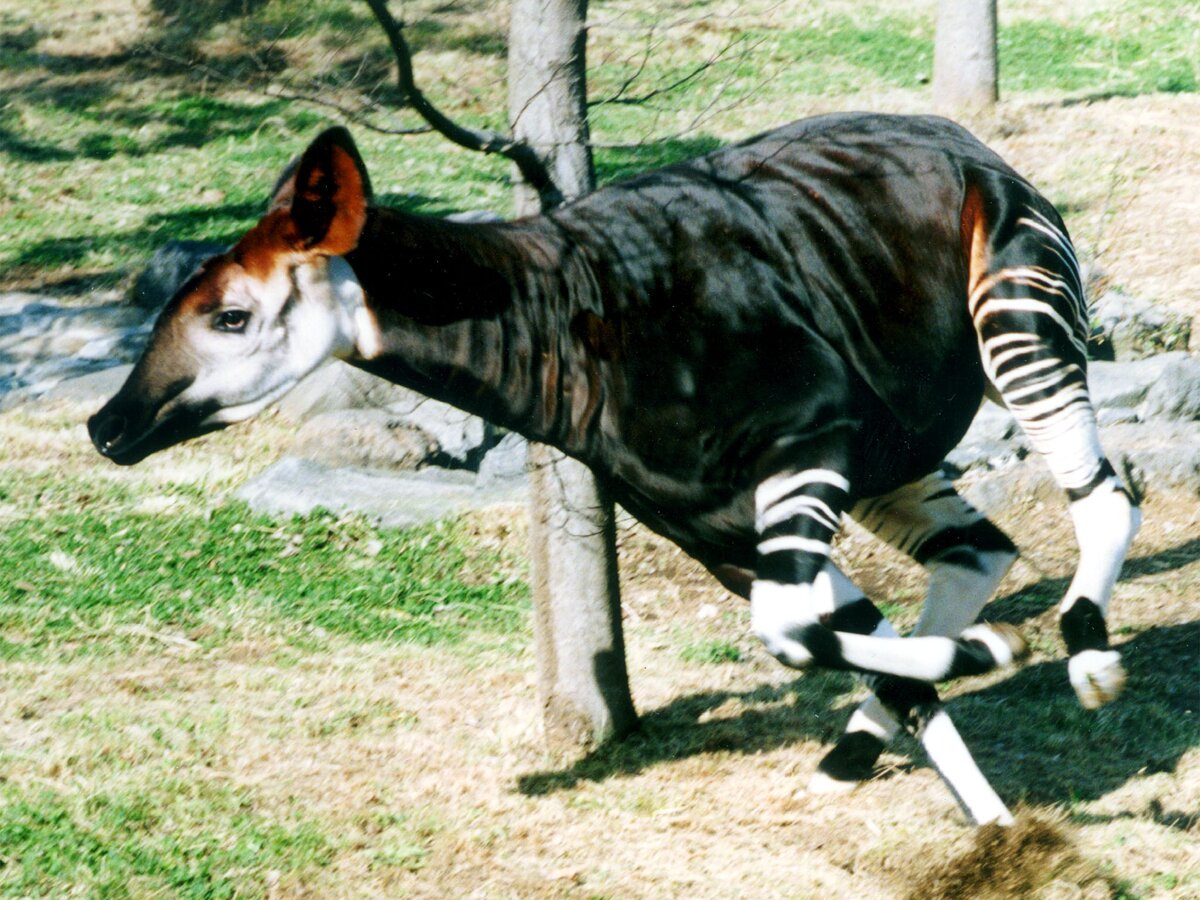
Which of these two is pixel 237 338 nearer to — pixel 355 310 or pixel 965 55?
pixel 355 310

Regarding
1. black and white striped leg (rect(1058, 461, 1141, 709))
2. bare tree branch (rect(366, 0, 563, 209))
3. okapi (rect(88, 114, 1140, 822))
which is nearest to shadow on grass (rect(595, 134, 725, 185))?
bare tree branch (rect(366, 0, 563, 209))

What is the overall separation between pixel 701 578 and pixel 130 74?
41.9 ft

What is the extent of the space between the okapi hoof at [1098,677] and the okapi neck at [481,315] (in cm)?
144

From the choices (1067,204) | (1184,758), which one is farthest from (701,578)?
(1067,204)

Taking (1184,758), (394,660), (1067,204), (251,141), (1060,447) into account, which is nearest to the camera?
(1060,447)

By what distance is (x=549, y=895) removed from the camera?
412cm

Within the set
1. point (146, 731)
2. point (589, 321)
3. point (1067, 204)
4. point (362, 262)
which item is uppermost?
point (362, 262)

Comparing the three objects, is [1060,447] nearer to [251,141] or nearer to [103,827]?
[103,827]

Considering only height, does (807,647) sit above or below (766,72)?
above

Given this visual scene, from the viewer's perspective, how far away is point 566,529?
480cm

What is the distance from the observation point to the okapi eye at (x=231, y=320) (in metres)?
3.62

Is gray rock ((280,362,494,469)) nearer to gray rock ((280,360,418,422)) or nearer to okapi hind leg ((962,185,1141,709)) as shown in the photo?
gray rock ((280,360,418,422))

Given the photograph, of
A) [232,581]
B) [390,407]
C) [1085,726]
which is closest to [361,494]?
[232,581]

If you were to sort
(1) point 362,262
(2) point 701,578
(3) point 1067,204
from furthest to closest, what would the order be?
(3) point 1067,204
(2) point 701,578
(1) point 362,262
